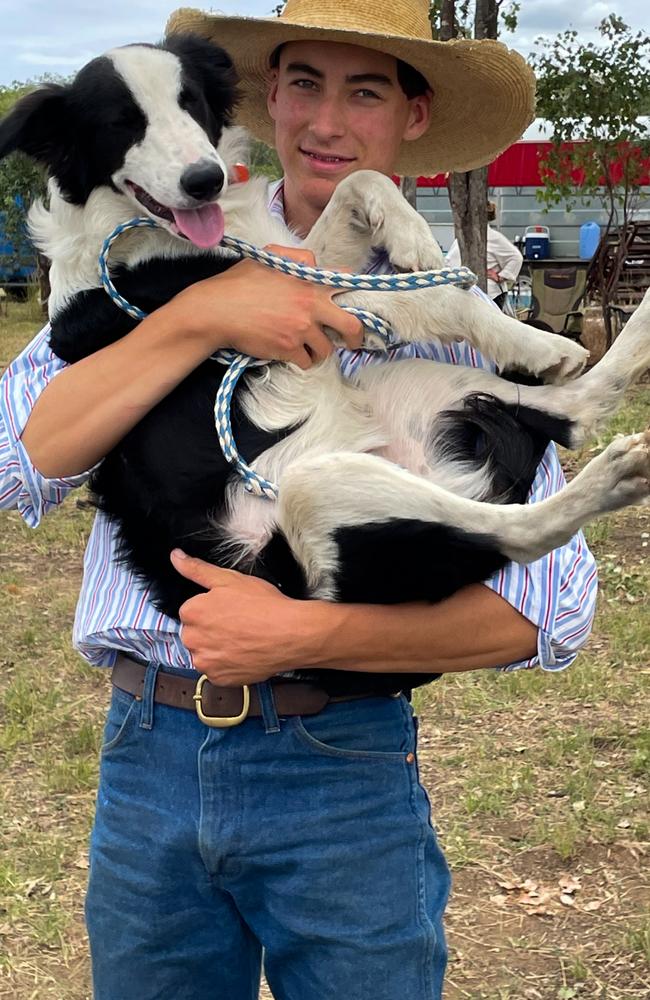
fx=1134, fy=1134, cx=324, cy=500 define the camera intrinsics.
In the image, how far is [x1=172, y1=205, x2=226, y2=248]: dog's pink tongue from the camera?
197 centimetres

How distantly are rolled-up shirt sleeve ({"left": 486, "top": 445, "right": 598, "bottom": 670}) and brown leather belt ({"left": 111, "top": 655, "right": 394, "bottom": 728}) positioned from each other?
0.86 ft

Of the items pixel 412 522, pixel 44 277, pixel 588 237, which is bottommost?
pixel 588 237

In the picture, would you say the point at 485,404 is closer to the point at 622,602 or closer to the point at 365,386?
the point at 365,386

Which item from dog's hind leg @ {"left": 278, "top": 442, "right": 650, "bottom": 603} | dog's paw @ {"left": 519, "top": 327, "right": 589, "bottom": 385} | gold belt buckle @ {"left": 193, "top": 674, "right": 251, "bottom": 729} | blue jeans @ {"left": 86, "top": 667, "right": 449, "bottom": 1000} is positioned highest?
dog's paw @ {"left": 519, "top": 327, "right": 589, "bottom": 385}

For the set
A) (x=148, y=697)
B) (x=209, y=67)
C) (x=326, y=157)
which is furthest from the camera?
(x=209, y=67)

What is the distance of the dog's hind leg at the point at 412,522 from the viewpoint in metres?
1.71

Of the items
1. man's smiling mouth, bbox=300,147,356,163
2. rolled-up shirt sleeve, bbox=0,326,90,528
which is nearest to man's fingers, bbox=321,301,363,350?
man's smiling mouth, bbox=300,147,356,163

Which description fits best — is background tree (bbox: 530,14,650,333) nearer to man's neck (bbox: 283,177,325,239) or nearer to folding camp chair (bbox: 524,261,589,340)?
folding camp chair (bbox: 524,261,589,340)

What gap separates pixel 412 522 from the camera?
1.76 meters

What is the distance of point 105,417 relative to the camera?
1.75 meters

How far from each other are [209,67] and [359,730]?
1.31 metres

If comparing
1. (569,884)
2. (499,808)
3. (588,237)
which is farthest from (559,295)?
(569,884)

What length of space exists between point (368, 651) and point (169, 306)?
627mm

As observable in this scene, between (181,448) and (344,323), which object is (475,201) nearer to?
(344,323)
